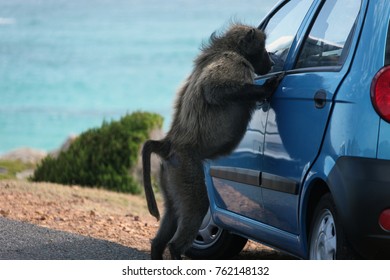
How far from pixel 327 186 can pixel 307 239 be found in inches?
16.6

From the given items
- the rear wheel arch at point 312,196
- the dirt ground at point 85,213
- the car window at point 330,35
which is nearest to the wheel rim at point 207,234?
the dirt ground at point 85,213

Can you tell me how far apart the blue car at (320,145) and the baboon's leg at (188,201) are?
0.32 meters

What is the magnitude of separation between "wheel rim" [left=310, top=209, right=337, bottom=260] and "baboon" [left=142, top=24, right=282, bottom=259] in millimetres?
1065

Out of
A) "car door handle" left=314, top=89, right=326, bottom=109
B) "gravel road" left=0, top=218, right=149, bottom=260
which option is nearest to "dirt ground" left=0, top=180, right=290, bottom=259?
"gravel road" left=0, top=218, right=149, bottom=260

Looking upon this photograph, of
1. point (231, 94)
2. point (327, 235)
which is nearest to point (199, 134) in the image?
point (231, 94)

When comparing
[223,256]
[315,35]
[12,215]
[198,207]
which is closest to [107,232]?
[12,215]

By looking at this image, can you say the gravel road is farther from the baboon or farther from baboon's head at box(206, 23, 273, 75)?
baboon's head at box(206, 23, 273, 75)

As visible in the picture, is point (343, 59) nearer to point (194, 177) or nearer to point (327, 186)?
point (327, 186)

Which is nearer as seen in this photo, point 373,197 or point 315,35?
point 373,197

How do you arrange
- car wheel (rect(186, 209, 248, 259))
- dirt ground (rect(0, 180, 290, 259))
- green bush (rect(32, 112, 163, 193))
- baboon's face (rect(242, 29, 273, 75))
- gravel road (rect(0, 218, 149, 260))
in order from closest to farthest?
1. baboon's face (rect(242, 29, 273, 75))
2. gravel road (rect(0, 218, 149, 260))
3. car wheel (rect(186, 209, 248, 259))
4. dirt ground (rect(0, 180, 290, 259))
5. green bush (rect(32, 112, 163, 193))

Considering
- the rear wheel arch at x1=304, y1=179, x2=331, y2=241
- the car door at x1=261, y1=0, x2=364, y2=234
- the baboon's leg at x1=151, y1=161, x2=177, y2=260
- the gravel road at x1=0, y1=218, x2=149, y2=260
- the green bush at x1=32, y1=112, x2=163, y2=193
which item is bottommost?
the green bush at x1=32, y1=112, x2=163, y2=193

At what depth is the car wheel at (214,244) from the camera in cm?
735

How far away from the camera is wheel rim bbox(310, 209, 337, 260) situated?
5156 mm
